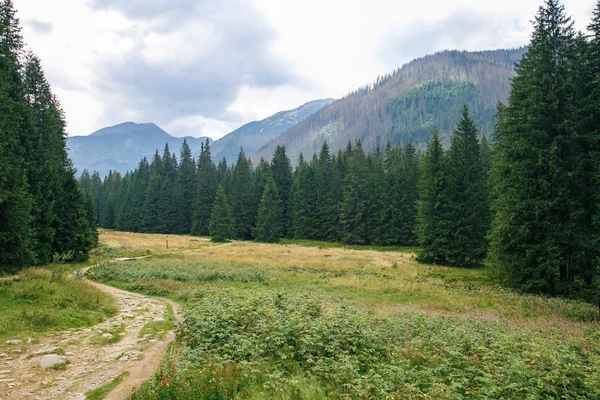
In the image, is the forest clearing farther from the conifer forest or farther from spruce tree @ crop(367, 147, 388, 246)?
spruce tree @ crop(367, 147, 388, 246)

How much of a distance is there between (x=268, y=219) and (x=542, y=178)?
51671 millimetres

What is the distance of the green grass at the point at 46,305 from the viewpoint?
420 inches

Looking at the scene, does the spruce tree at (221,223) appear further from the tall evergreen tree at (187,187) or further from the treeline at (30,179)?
the treeline at (30,179)

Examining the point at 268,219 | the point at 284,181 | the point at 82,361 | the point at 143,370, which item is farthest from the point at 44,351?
the point at 284,181

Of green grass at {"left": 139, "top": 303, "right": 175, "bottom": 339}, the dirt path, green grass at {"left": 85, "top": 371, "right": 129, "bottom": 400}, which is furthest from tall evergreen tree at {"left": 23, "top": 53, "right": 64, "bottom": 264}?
green grass at {"left": 85, "top": 371, "right": 129, "bottom": 400}

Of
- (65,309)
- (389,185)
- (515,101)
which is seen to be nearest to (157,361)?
(65,309)

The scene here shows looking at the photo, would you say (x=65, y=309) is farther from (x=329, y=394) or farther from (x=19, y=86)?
(x=19, y=86)

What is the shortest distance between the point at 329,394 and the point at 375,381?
93 centimetres

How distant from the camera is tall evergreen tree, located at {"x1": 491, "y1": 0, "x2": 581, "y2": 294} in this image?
66.2 ft

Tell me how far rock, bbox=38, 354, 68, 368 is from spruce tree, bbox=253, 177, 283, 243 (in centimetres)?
5843

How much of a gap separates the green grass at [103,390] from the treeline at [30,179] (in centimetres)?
1496

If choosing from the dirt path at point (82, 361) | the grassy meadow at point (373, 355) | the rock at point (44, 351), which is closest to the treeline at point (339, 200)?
the grassy meadow at point (373, 355)

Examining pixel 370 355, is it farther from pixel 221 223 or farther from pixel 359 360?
pixel 221 223

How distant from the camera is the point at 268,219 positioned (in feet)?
222
